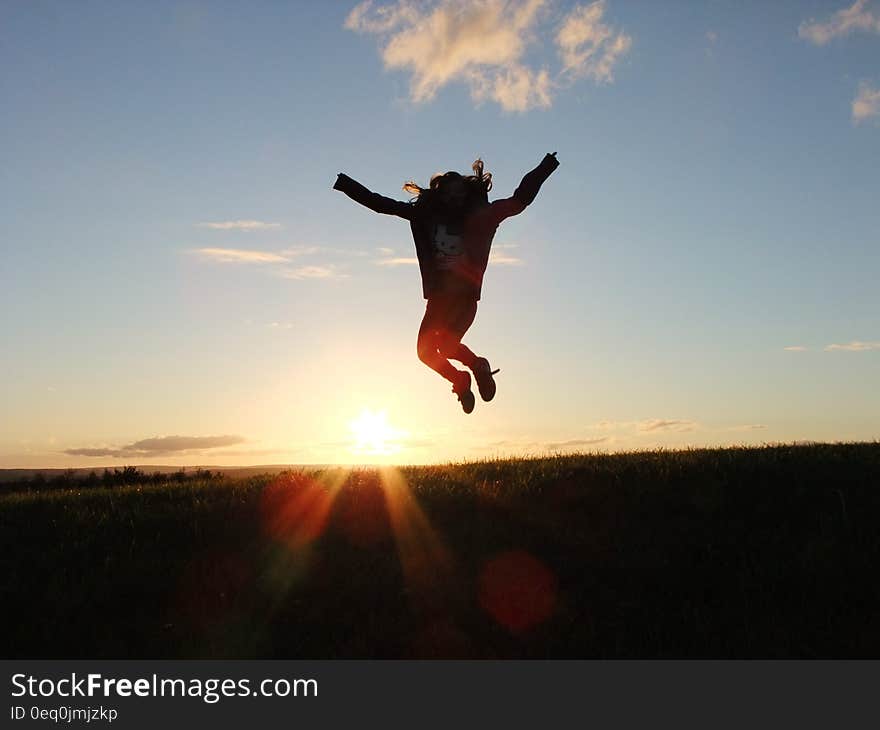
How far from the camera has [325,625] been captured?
812cm

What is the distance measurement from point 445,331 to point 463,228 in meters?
1.34

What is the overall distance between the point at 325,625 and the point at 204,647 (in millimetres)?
1141

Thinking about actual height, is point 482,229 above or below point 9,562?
above

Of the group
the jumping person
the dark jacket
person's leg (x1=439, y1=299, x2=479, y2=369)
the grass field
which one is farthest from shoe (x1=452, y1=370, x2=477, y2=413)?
the grass field

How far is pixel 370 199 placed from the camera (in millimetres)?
10828

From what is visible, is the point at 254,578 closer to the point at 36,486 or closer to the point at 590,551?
the point at 590,551

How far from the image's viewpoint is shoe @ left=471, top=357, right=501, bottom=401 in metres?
10.9

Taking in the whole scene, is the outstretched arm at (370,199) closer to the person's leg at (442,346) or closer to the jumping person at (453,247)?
the jumping person at (453,247)

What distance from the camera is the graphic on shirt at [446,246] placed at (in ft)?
34.5

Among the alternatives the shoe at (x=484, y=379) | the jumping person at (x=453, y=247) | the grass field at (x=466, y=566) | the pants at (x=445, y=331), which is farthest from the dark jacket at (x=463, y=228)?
the grass field at (x=466, y=566)

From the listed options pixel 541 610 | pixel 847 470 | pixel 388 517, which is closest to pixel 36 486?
pixel 388 517

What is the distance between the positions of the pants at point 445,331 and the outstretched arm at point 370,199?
1.31 m

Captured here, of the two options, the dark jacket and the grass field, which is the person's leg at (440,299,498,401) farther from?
the grass field

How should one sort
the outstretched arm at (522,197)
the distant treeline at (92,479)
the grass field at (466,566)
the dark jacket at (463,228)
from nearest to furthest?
the grass field at (466,566)
the dark jacket at (463,228)
the outstretched arm at (522,197)
the distant treeline at (92,479)
